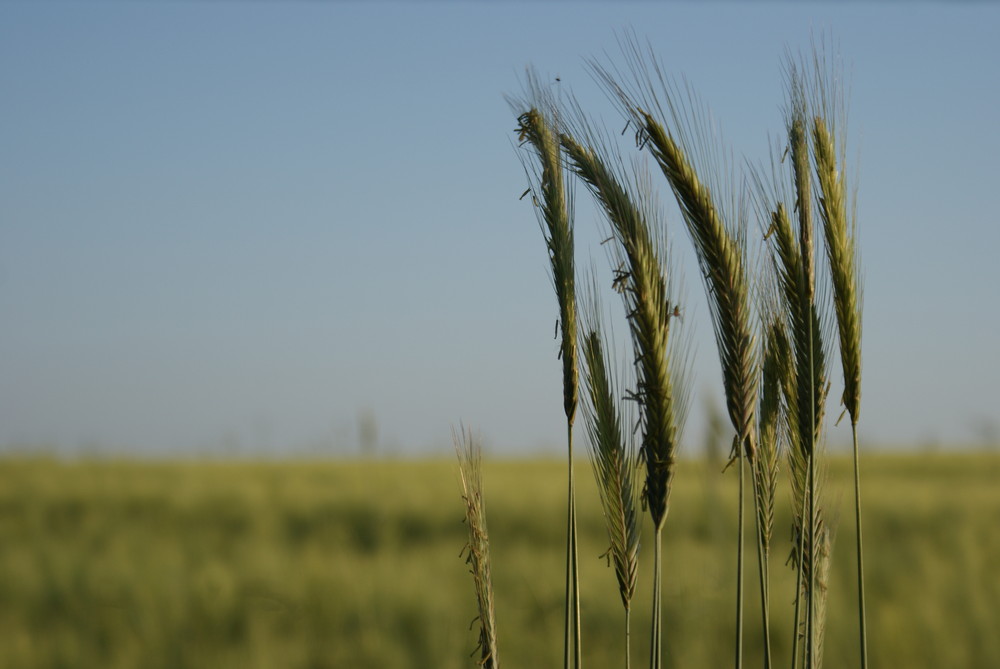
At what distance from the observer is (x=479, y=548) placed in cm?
143

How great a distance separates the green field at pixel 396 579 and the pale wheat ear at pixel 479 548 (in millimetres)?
2489

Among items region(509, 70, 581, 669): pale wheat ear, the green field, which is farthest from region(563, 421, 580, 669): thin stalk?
the green field

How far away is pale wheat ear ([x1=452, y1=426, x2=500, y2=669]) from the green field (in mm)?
2489

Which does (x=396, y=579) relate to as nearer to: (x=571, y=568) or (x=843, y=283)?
(x=571, y=568)

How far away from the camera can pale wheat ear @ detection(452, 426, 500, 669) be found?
140cm

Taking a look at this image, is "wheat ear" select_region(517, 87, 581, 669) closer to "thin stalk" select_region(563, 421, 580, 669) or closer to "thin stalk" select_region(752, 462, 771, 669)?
"thin stalk" select_region(563, 421, 580, 669)

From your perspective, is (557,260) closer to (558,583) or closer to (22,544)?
(558,583)

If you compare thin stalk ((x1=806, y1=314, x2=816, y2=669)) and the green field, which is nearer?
thin stalk ((x1=806, y1=314, x2=816, y2=669))

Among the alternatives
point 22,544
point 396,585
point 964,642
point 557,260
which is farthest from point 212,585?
point 557,260

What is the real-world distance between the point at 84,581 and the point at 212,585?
3.62 feet

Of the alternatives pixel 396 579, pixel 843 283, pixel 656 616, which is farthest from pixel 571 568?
pixel 396 579

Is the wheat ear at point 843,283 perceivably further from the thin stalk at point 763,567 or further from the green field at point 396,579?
the green field at point 396,579

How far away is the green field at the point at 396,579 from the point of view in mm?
5582

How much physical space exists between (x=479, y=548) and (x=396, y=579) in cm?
529
